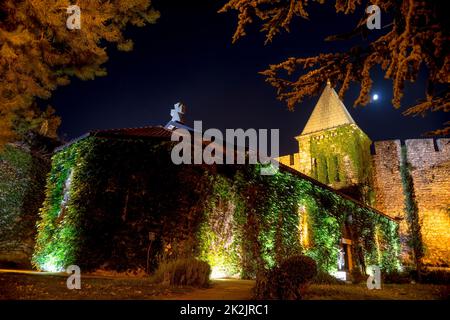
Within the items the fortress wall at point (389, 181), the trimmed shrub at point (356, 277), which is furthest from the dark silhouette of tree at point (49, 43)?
the fortress wall at point (389, 181)

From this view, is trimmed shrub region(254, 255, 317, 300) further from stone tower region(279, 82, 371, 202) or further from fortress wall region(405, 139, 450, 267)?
fortress wall region(405, 139, 450, 267)

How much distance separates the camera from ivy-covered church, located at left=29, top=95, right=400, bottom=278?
31.3ft

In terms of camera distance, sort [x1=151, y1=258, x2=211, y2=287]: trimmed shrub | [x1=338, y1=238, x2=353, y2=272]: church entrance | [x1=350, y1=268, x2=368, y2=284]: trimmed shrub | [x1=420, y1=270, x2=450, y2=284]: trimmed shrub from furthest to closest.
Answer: [x1=420, y1=270, x2=450, y2=284]: trimmed shrub < [x1=338, y1=238, x2=353, y2=272]: church entrance < [x1=350, y1=268, x2=368, y2=284]: trimmed shrub < [x1=151, y1=258, x2=211, y2=287]: trimmed shrub

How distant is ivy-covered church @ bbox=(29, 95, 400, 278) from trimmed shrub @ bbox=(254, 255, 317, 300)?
4.15 meters

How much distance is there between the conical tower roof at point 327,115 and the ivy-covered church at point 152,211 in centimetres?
1363

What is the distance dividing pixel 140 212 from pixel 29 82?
504 cm

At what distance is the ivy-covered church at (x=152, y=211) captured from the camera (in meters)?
9.53

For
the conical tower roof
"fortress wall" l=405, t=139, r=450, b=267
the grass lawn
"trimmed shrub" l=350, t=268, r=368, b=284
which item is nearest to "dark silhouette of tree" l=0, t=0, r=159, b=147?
the grass lawn

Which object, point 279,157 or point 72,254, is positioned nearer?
point 72,254

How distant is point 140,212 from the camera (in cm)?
984

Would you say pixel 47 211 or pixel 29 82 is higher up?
pixel 29 82
